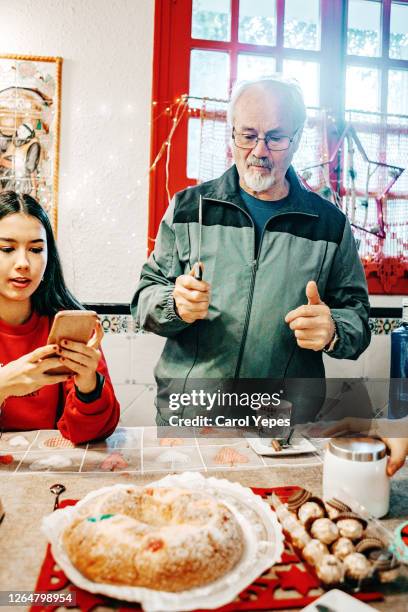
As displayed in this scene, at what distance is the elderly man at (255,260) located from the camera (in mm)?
1346

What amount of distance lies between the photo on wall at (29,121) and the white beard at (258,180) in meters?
0.78

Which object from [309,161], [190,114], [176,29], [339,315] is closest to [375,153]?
[309,161]

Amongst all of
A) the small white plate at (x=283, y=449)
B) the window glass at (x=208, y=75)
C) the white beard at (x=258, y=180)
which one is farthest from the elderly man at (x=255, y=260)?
the window glass at (x=208, y=75)

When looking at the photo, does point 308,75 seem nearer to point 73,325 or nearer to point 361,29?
point 361,29

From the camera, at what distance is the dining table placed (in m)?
0.54

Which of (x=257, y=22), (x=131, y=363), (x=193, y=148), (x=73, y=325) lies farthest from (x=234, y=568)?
(x=257, y=22)

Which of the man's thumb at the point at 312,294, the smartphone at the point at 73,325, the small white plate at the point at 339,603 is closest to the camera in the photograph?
the small white plate at the point at 339,603

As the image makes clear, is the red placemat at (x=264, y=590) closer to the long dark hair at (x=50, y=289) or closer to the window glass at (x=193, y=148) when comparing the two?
the long dark hair at (x=50, y=289)

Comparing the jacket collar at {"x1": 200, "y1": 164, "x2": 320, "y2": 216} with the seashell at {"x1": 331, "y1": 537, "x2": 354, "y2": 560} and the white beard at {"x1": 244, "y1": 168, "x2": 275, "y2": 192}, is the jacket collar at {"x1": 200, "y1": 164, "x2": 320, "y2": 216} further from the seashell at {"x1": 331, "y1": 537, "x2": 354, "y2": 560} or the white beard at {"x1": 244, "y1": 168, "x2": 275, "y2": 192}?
the seashell at {"x1": 331, "y1": 537, "x2": 354, "y2": 560}

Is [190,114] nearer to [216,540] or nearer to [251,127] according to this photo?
[251,127]

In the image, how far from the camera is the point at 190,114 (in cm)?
184

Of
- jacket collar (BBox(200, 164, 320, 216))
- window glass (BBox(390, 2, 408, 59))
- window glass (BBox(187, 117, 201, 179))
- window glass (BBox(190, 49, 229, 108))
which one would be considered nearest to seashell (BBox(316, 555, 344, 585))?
jacket collar (BBox(200, 164, 320, 216))

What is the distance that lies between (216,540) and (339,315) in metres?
0.82

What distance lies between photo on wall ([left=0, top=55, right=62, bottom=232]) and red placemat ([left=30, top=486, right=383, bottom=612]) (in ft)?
4.81
